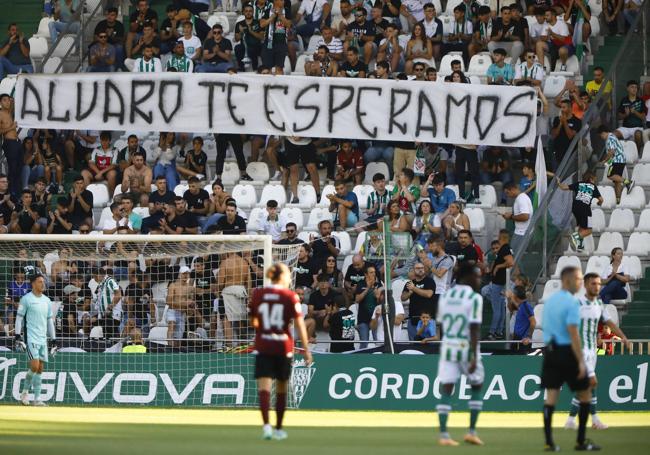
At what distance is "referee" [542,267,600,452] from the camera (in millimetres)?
14016

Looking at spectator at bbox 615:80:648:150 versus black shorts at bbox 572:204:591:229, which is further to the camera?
spectator at bbox 615:80:648:150

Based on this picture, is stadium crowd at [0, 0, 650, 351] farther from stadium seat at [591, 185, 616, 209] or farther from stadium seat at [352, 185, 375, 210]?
stadium seat at [591, 185, 616, 209]

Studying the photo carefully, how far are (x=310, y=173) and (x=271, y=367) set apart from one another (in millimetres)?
11493

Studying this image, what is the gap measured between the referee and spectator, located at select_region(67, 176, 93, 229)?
13307mm

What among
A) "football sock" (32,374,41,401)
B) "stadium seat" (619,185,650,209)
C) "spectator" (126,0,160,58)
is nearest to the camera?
"football sock" (32,374,41,401)

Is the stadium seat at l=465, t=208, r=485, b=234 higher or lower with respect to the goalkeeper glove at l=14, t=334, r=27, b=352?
higher

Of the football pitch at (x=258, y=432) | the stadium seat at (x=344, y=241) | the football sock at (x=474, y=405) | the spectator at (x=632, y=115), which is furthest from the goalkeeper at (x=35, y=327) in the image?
the spectator at (x=632, y=115)

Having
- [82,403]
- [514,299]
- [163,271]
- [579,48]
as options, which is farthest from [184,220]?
[579,48]

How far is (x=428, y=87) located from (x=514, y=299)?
4.70 m

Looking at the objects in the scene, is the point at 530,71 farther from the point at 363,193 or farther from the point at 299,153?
the point at 299,153

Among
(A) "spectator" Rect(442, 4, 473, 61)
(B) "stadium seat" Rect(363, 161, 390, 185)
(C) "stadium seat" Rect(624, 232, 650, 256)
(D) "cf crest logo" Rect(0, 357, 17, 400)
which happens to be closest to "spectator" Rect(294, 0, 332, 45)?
(A) "spectator" Rect(442, 4, 473, 61)

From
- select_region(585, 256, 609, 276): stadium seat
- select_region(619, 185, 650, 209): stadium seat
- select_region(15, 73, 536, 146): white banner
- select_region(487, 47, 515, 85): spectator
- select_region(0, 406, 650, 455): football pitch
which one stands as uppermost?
select_region(487, 47, 515, 85): spectator

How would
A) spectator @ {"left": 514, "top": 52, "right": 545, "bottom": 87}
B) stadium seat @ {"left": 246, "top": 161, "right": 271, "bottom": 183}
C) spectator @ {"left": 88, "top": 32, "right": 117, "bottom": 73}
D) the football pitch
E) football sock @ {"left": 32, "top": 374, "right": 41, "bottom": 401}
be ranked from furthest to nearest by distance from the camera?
1. spectator @ {"left": 88, "top": 32, "right": 117, "bottom": 73}
2. stadium seat @ {"left": 246, "top": 161, "right": 271, "bottom": 183}
3. spectator @ {"left": 514, "top": 52, "right": 545, "bottom": 87}
4. football sock @ {"left": 32, "top": 374, "right": 41, "bottom": 401}
5. the football pitch

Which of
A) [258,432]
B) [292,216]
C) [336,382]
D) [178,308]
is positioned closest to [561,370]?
[258,432]
